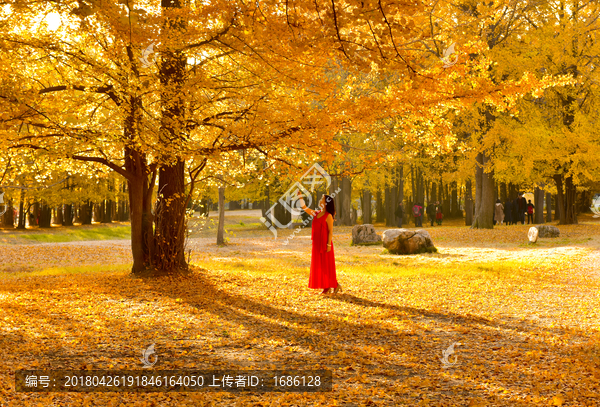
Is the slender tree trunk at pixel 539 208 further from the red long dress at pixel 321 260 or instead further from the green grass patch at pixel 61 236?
the red long dress at pixel 321 260

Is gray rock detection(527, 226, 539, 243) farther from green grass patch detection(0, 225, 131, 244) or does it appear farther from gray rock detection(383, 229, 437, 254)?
green grass patch detection(0, 225, 131, 244)

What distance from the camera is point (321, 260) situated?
29.7 ft

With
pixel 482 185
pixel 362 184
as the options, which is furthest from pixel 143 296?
pixel 362 184

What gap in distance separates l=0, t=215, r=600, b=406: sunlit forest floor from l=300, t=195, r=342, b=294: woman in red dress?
31cm

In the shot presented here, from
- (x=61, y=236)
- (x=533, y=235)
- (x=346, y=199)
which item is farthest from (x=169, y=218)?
(x=346, y=199)

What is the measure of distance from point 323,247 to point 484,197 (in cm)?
1632

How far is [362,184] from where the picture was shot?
3288cm

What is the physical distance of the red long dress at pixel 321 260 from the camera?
8.88m

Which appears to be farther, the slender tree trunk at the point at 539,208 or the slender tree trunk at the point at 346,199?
the slender tree trunk at the point at 346,199

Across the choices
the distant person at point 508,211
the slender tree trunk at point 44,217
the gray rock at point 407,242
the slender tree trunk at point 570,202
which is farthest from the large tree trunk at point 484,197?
the slender tree trunk at point 44,217

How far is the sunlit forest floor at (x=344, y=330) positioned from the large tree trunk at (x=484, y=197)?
1023 centimetres

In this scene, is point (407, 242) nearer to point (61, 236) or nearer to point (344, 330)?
point (344, 330)

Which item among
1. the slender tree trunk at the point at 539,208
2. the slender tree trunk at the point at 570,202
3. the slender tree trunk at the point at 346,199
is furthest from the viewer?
the slender tree trunk at the point at 346,199

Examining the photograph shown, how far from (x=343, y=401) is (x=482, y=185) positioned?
819 inches
